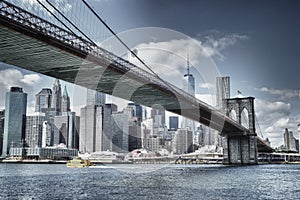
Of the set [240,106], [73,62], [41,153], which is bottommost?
[41,153]

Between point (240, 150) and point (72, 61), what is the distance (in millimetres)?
54588

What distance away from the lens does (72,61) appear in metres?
29.1

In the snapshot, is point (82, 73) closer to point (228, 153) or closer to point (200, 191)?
point (200, 191)

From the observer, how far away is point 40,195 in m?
22.0

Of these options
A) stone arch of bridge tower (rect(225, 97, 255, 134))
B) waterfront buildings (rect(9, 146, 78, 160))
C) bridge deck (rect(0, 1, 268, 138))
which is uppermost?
stone arch of bridge tower (rect(225, 97, 255, 134))

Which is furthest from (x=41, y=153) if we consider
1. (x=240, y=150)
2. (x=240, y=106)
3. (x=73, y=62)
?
(x=73, y=62)

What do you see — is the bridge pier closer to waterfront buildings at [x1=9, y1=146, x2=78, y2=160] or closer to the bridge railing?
the bridge railing

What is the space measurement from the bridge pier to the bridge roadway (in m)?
32.9

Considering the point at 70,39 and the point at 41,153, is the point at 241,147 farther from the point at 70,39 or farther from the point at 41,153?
the point at 41,153

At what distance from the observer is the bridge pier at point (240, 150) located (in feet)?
250

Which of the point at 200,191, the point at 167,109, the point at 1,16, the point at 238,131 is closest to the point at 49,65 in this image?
the point at 1,16

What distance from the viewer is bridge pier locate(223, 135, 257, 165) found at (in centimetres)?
7631

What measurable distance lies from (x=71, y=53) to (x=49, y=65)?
13.4ft

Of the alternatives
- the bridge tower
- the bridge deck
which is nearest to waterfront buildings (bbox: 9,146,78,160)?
the bridge tower
